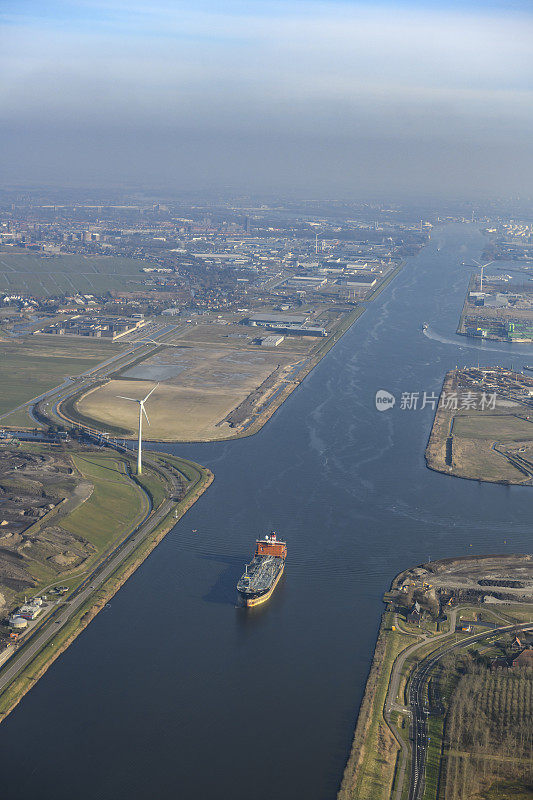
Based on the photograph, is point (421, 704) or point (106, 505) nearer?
point (421, 704)

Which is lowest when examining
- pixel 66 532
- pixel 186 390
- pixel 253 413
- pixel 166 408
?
pixel 186 390

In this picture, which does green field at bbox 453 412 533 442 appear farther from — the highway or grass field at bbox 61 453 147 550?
the highway

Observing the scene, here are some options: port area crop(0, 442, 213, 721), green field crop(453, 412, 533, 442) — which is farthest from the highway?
green field crop(453, 412, 533, 442)

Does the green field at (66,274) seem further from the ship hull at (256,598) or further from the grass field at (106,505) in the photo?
the ship hull at (256,598)

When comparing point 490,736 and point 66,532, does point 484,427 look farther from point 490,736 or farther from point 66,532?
point 490,736

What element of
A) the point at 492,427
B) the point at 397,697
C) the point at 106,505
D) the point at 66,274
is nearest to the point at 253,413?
the point at 492,427

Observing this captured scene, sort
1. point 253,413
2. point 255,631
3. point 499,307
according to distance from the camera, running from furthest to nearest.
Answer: point 499,307 < point 253,413 < point 255,631
